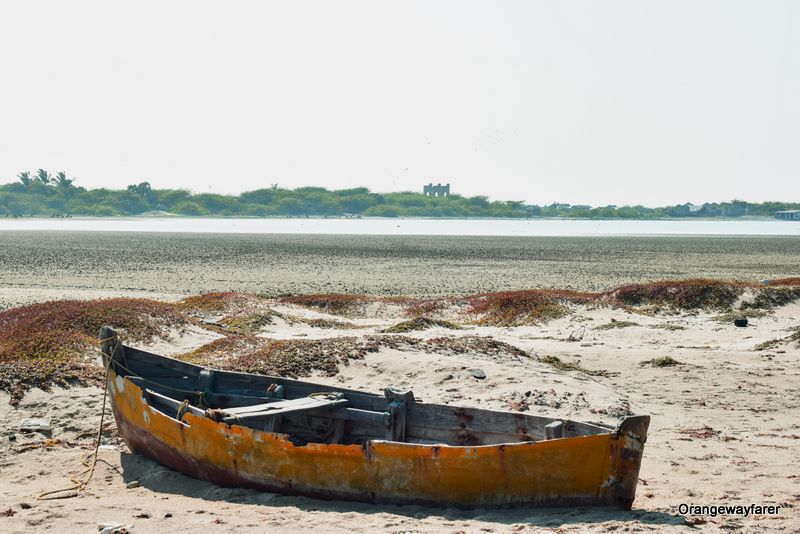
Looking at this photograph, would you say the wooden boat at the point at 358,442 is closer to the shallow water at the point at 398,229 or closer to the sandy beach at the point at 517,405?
the sandy beach at the point at 517,405

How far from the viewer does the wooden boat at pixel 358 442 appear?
7672 millimetres

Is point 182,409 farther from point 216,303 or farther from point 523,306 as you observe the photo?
point 523,306

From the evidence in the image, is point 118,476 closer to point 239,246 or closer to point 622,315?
point 622,315

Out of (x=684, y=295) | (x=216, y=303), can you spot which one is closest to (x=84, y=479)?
(x=216, y=303)

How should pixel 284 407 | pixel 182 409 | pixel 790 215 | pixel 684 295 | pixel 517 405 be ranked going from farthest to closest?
1. pixel 790 215
2. pixel 684 295
3. pixel 517 405
4. pixel 284 407
5. pixel 182 409

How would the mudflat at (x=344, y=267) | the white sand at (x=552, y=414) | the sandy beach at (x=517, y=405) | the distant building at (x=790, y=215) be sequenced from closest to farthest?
the white sand at (x=552, y=414)
the sandy beach at (x=517, y=405)
the mudflat at (x=344, y=267)
the distant building at (x=790, y=215)

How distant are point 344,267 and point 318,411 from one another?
33.6m

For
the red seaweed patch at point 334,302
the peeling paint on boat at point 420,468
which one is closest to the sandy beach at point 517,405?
the peeling paint on boat at point 420,468

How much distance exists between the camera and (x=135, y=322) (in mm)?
17984

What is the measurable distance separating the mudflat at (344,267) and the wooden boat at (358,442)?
1641 centimetres

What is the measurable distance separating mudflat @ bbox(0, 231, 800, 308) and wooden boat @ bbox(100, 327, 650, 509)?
16.4 meters

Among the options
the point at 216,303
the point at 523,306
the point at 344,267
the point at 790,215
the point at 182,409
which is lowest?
the point at 344,267

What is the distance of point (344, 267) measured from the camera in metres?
43.5

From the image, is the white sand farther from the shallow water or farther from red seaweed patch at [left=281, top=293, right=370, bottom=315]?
the shallow water
